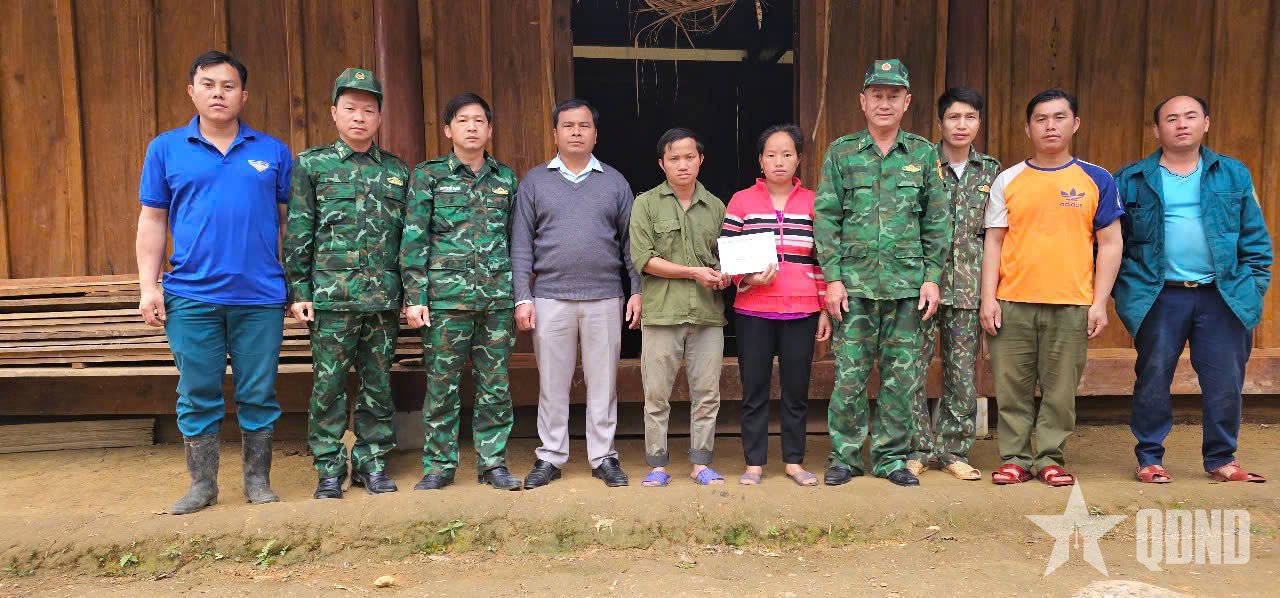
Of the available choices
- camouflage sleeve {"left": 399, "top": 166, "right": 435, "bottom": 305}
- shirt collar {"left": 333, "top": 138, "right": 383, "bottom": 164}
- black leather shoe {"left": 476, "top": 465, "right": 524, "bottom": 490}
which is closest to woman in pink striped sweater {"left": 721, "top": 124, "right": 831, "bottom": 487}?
black leather shoe {"left": 476, "top": 465, "right": 524, "bottom": 490}

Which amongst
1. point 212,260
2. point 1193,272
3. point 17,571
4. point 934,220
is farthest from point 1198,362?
point 17,571

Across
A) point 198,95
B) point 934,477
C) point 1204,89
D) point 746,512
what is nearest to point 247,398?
point 198,95

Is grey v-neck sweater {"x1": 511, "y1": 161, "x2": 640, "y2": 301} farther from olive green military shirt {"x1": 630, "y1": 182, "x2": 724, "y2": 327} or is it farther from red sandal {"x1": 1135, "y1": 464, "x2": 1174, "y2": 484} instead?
red sandal {"x1": 1135, "y1": 464, "x2": 1174, "y2": 484}

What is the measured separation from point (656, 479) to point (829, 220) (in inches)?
56.3

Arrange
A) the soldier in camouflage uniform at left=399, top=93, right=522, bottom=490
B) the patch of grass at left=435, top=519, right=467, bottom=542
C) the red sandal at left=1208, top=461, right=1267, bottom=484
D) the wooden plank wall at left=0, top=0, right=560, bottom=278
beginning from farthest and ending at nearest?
the wooden plank wall at left=0, top=0, right=560, bottom=278 → the red sandal at left=1208, top=461, right=1267, bottom=484 → the soldier in camouflage uniform at left=399, top=93, right=522, bottom=490 → the patch of grass at left=435, top=519, right=467, bottom=542

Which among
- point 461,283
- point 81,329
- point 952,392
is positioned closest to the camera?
point 461,283

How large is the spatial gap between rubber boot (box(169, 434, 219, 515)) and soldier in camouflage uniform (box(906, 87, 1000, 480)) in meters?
3.16

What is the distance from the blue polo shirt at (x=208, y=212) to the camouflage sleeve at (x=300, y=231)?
119 millimetres

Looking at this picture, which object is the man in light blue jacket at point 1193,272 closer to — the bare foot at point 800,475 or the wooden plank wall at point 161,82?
the bare foot at point 800,475

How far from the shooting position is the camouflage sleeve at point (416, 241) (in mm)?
3596

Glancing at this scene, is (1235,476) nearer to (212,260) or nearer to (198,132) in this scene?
(212,260)

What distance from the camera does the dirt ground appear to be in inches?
Answer: 119

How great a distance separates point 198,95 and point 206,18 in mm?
1659

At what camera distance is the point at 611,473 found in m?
3.79
